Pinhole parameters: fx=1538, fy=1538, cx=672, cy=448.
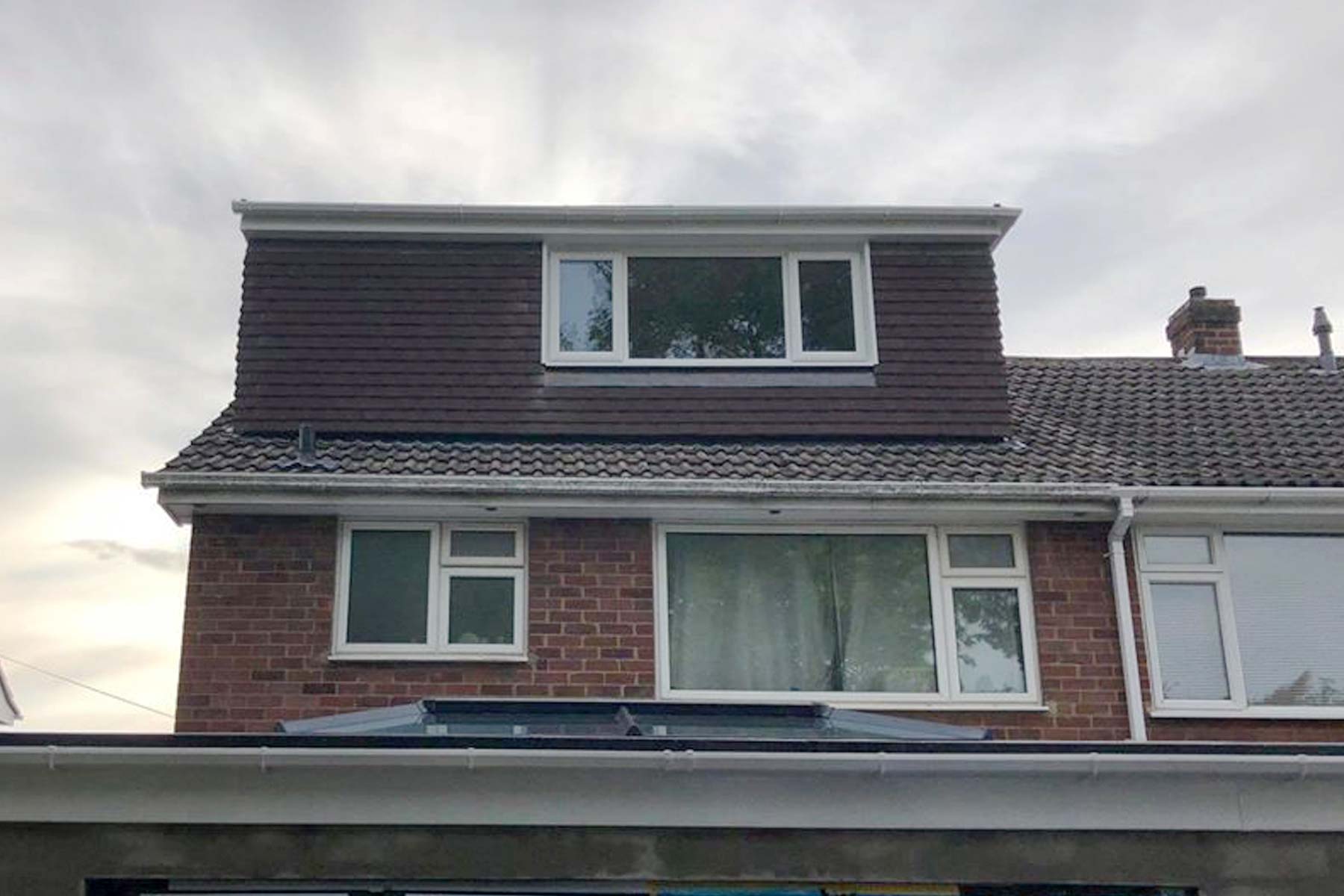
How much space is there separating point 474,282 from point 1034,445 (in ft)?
17.3

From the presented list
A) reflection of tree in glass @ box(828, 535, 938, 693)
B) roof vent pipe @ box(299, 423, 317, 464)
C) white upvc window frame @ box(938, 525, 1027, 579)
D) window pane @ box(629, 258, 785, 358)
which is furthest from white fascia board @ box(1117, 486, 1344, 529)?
roof vent pipe @ box(299, 423, 317, 464)

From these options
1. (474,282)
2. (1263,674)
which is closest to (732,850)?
(1263,674)

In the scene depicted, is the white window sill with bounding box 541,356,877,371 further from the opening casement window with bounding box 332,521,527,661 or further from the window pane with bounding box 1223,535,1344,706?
the window pane with bounding box 1223,535,1344,706

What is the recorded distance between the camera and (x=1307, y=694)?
499 inches

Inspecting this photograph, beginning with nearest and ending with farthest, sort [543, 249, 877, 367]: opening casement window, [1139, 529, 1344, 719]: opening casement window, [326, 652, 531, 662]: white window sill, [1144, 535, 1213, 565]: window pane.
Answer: [326, 652, 531, 662]: white window sill < [1139, 529, 1344, 719]: opening casement window < [1144, 535, 1213, 565]: window pane < [543, 249, 877, 367]: opening casement window

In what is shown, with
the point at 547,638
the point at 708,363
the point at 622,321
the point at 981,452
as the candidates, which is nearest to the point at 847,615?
the point at 981,452

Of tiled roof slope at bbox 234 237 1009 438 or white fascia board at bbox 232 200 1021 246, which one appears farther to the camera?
white fascia board at bbox 232 200 1021 246

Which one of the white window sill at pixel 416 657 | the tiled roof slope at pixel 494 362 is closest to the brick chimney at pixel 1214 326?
the tiled roof slope at pixel 494 362

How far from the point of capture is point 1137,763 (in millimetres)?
7875

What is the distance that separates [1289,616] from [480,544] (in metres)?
6.77

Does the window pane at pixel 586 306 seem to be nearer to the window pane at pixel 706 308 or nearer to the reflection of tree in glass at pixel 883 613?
the window pane at pixel 706 308

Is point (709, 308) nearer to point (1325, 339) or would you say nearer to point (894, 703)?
point (894, 703)

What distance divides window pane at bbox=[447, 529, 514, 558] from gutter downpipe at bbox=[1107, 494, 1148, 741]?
4917mm

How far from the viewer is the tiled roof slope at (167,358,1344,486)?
12.6 meters
